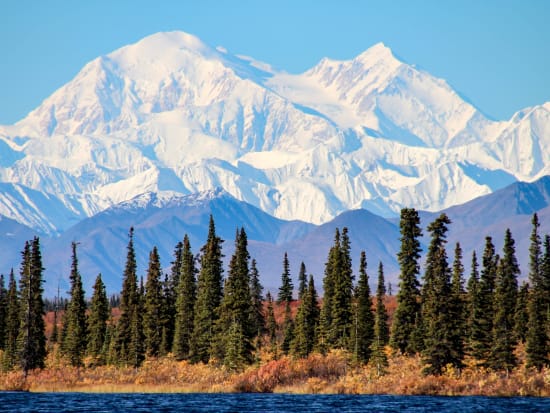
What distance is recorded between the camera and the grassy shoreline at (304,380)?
9369cm

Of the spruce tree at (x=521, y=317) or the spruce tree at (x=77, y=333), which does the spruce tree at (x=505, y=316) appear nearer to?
the spruce tree at (x=521, y=317)

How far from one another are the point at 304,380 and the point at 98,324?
49.5 meters

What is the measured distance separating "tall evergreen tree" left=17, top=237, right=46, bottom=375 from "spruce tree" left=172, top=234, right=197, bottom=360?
1413cm

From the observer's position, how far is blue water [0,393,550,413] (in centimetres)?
8144

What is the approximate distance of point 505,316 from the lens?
105062mm

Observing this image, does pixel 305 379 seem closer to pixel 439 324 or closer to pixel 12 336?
pixel 439 324

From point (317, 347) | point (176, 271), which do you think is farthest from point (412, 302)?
point (176, 271)

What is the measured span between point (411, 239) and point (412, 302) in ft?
20.2

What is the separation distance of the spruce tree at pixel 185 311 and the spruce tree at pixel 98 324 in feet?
37.8

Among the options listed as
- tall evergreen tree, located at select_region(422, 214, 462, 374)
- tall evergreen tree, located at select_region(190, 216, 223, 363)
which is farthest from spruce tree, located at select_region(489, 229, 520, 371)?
tall evergreen tree, located at select_region(190, 216, 223, 363)

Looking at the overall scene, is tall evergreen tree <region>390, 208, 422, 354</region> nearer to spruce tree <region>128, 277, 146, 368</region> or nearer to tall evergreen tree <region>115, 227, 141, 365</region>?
spruce tree <region>128, 277, 146, 368</region>

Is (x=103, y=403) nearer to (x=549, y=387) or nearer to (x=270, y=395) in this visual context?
(x=270, y=395)

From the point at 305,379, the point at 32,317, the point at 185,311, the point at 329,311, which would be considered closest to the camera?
the point at 305,379

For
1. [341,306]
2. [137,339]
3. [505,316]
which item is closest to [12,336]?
[137,339]
